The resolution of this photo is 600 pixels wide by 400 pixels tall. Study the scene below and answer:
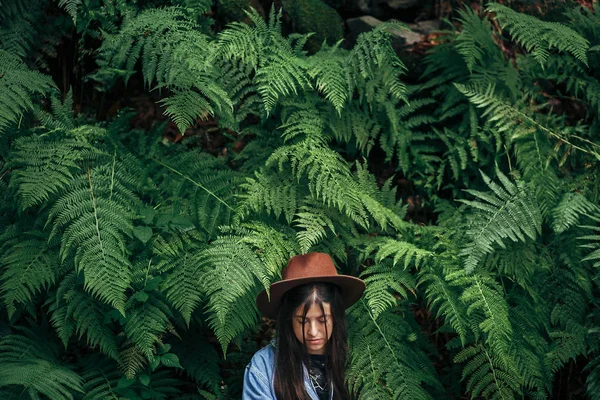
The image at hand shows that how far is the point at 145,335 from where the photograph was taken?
353 cm

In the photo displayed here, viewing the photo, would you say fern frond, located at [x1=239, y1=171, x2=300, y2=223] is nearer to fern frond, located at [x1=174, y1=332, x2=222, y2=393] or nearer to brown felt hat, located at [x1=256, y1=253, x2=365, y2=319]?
brown felt hat, located at [x1=256, y1=253, x2=365, y2=319]

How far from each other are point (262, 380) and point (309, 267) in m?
0.57

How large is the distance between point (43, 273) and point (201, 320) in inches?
35.1

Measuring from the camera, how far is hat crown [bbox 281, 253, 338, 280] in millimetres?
3214

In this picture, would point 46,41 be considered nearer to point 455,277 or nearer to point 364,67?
point 364,67

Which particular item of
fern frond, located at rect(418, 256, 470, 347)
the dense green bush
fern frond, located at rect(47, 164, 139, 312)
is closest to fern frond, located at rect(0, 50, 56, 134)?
the dense green bush

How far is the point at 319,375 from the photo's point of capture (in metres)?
3.31

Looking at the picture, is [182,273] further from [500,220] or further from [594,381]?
[594,381]

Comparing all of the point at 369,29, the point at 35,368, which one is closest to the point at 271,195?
the point at 35,368

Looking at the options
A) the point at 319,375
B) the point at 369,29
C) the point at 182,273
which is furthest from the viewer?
the point at 369,29

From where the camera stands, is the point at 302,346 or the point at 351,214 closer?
the point at 302,346

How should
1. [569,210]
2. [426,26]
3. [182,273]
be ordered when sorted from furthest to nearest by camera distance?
[426,26]
[569,210]
[182,273]

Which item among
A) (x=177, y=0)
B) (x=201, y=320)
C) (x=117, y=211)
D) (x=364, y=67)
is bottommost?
(x=201, y=320)

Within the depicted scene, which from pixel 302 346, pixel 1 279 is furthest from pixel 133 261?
pixel 302 346
